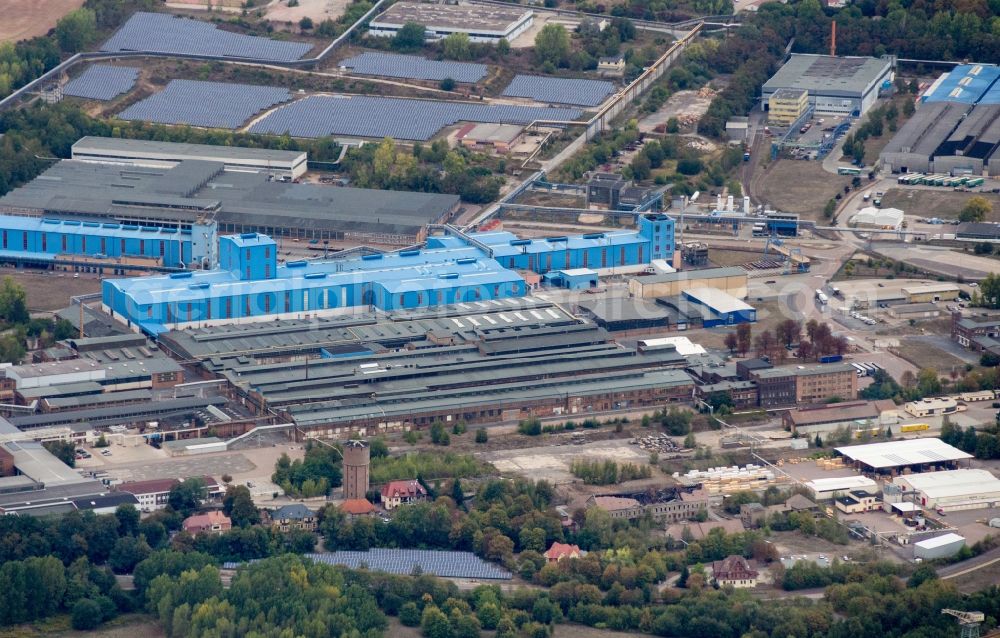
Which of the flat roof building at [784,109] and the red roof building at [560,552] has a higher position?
the flat roof building at [784,109]

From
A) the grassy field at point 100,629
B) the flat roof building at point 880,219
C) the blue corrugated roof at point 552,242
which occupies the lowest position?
the grassy field at point 100,629

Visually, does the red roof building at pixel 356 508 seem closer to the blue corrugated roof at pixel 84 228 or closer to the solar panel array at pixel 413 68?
the blue corrugated roof at pixel 84 228

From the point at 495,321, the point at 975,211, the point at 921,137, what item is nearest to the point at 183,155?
the point at 495,321

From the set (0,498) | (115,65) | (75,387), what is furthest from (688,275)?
(115,65)

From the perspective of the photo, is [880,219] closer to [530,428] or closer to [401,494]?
[530,428]

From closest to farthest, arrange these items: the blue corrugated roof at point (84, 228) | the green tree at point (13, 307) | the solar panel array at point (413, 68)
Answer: the green tree at point (13, 307) → the blue corrugated roof at point (84, 228) → the solar panel array at point (413, 68)

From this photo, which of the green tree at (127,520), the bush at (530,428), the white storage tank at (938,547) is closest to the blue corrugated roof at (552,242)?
the bush at (530,428)
